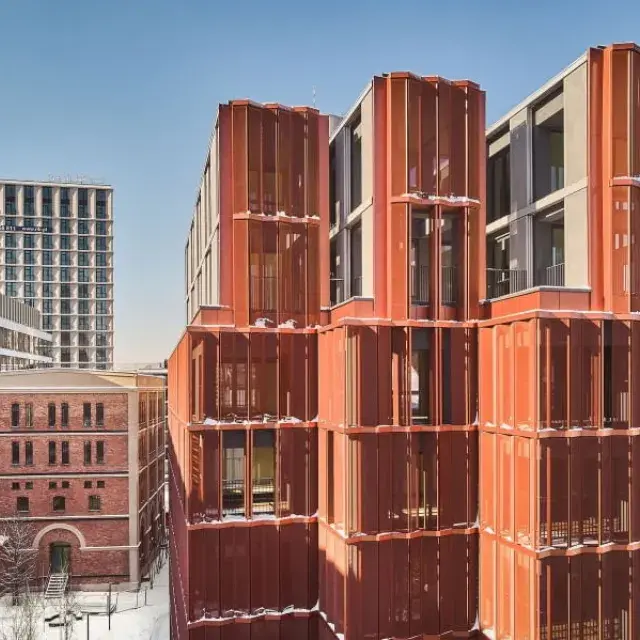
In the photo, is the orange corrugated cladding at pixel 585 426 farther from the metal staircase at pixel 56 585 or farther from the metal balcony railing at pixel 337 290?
the metal staircase at pixel 56 585

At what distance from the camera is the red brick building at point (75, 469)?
45.8m

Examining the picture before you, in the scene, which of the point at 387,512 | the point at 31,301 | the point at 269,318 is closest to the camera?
the point at 387,512

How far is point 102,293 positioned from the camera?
120125 mm

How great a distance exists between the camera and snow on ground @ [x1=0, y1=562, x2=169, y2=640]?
38.6 metres

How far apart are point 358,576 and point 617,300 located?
1130 centimetres

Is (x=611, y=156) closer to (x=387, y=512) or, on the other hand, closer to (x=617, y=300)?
(x=617, y=300)

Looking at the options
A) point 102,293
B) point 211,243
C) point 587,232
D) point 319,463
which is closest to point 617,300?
point 587,232

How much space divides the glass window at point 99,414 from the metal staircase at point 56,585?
35.9 ft

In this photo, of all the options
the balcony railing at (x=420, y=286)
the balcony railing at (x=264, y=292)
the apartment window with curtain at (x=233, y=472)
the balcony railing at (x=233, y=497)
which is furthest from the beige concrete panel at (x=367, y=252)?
the balcony railing at (x=233, y=497)

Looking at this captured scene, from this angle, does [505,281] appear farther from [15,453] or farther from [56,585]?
[56,585]

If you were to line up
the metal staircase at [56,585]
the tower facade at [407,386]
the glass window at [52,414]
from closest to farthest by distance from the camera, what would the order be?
the tower facade at [407,386] < the metal staircase at [56,585] < the glass window at [52,414]

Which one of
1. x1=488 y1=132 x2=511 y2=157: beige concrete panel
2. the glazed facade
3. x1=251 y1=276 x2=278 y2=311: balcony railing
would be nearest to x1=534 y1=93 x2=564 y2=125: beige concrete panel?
the glazed facade

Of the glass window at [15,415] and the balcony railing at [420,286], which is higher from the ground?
the balcony railing at [420,286]

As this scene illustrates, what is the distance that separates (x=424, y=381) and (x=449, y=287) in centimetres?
327
